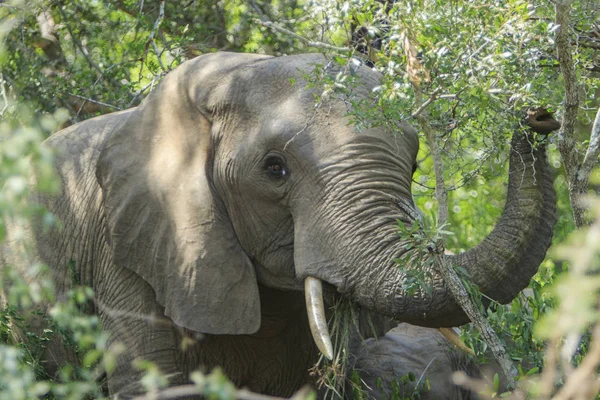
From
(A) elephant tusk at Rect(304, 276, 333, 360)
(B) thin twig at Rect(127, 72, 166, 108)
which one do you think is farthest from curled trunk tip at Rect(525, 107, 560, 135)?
(B) thin twig at Rect(127, 72, 166, 108)

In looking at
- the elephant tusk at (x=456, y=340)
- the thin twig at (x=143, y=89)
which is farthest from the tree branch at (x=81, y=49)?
the elephant tusk at (x=456, y=340)

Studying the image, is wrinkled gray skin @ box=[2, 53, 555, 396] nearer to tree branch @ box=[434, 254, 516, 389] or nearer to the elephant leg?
the elephant leg

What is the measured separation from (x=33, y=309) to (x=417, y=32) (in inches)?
101

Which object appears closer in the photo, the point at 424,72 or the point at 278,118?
the point at 424,72

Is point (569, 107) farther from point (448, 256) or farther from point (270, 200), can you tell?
point (270, 200)

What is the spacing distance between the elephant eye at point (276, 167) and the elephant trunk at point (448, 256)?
0.45 meters

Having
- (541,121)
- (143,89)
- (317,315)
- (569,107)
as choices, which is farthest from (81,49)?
(569,107)

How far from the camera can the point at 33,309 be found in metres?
5.63

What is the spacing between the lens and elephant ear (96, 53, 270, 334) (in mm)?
4926

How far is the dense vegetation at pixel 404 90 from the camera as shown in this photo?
2562 mm

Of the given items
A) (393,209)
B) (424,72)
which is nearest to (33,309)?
(393,209)

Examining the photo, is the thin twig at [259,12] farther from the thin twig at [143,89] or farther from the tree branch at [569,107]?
the tree branch at [569,107]

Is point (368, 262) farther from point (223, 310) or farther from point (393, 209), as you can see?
point (223, 310)

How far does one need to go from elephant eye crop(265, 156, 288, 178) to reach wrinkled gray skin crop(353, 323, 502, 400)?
5.40 feet
